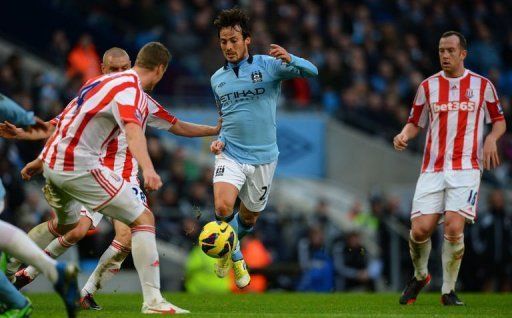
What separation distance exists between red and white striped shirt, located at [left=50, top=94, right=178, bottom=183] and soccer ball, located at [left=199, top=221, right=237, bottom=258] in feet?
2.87

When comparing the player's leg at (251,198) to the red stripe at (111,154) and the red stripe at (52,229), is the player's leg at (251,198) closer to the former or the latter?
the red stripe at (111,154)

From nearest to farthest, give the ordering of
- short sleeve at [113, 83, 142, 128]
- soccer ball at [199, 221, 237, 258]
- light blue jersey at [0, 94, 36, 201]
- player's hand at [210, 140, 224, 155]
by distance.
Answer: light blue jersey at [0, 94, 36, 201], short sleeve at [113, 83, 142, 128], soccer ball at [199, 221, 237, 258], player's hand at [210, 140, 224, 155]

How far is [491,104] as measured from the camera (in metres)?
11.4

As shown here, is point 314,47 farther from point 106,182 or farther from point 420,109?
point 106,182

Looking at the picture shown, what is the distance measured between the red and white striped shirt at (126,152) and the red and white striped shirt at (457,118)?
2.68 metres

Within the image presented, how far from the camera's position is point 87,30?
21922 millimetres

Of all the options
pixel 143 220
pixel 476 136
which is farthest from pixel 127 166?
pixel 476 136

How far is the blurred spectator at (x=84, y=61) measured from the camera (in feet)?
65.1

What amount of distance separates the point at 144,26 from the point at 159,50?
13.6 meters

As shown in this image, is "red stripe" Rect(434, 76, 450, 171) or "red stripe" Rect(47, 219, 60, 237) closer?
"red stripe" Rect(47, 219, 60, 237)

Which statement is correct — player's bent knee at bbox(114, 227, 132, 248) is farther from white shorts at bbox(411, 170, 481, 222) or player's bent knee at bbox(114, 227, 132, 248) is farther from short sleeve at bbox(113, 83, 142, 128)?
white shorts at bbox(411, 170, 481, 222)

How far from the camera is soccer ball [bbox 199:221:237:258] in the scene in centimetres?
1041

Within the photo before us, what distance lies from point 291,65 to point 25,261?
12.4ft

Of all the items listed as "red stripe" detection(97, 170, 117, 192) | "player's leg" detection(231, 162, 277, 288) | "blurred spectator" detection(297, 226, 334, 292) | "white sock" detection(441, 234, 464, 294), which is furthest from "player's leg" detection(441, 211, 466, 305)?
"blurred spectator" detection(297, 226, 334, 292)
